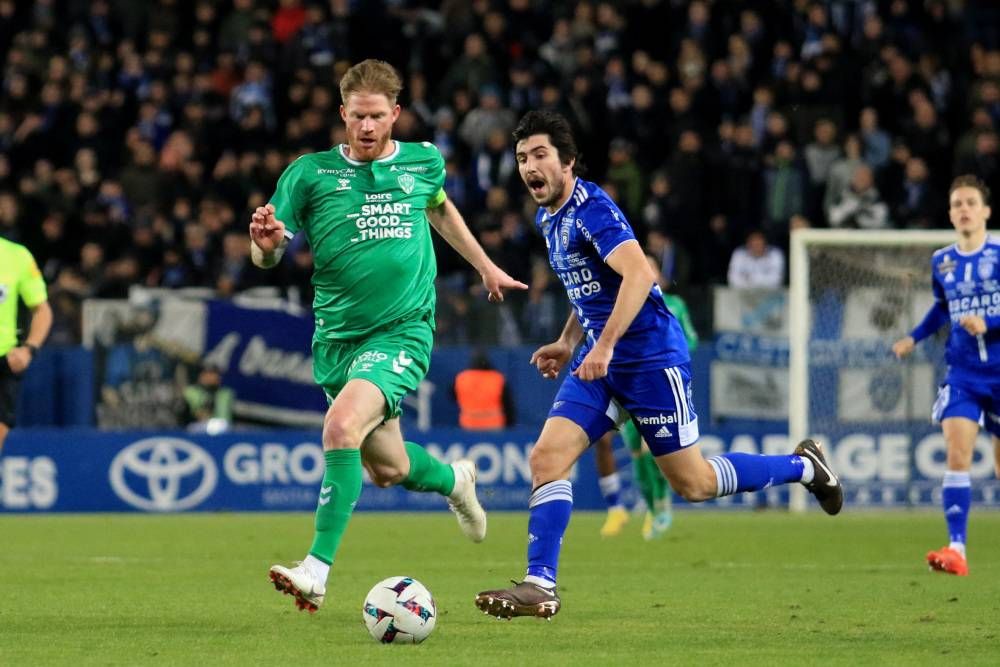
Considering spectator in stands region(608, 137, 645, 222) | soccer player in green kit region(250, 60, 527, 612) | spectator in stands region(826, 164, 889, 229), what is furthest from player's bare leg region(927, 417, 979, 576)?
spectator in stands region(608, 137, 645, 222)

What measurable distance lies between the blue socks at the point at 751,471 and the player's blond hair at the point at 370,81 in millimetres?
2198

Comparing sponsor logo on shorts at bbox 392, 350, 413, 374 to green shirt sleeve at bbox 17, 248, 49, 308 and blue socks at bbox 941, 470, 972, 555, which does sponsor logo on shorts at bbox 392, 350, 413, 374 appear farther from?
green shirt sleeve at bbox 17, 248, 49, 308

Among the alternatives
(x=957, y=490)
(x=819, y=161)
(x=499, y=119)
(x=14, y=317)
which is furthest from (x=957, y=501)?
(x=499, y=119)

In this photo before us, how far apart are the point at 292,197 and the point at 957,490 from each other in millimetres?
4984

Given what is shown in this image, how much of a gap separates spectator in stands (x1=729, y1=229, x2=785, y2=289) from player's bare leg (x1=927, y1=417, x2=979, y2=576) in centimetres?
767

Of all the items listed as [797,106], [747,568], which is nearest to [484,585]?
[747,568]

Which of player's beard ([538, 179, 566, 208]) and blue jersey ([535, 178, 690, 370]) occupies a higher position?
player's beard ([538, 179, 566, 208])

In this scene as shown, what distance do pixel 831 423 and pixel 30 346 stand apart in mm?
9073

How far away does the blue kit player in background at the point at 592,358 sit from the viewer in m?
7.45

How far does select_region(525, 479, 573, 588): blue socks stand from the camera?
295 inches

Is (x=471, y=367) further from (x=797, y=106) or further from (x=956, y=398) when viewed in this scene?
(x=956, y=398)

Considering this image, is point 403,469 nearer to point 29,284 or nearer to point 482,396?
point 29,284

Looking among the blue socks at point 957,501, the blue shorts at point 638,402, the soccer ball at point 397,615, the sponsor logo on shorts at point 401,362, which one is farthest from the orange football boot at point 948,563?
the soccer ball at point 397,615

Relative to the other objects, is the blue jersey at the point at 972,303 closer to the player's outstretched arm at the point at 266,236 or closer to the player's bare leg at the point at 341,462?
the player's bare leg at the point at 341,462
